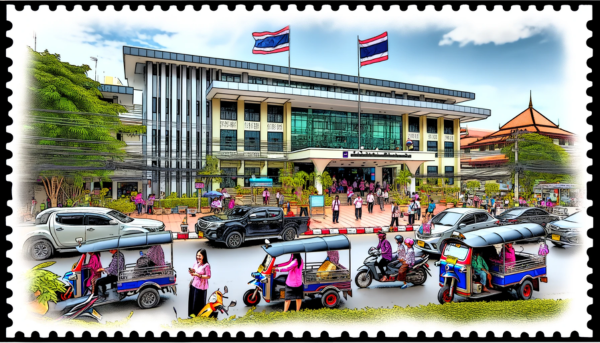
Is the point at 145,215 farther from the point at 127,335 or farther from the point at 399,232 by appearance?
the point at 127,335

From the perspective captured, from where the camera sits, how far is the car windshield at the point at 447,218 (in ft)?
41.4

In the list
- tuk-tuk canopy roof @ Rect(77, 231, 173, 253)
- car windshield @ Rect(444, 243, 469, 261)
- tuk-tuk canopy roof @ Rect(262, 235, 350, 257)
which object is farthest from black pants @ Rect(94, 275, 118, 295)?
car windshield @ Rect(444, 243, 469, 261)

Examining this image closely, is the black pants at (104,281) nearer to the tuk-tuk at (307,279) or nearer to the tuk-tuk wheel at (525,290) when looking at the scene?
the tuk-tuk at (307,279)

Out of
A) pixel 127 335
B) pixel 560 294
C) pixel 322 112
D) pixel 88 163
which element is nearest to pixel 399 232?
pixel 560 294

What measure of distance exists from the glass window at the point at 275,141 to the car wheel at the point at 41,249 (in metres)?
22.0

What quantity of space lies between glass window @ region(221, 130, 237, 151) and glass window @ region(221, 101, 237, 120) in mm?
1365

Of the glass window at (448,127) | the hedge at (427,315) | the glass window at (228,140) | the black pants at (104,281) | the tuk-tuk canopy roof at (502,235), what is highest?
the glass window at (448,127)

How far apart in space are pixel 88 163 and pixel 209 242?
10388 millimetres

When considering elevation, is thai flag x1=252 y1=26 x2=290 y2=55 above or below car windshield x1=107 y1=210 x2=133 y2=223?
above

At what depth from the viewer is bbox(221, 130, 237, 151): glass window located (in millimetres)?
30266

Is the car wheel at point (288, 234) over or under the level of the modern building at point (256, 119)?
under

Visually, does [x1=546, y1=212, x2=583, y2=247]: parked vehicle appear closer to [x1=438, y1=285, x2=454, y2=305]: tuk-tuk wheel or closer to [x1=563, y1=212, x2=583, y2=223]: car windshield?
[x1=563, y1=212, x2=583, y2=223]: car windshield

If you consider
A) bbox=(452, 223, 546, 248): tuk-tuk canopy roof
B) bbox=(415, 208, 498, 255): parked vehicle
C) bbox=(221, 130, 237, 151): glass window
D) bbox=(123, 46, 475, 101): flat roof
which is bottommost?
bbox=(415, 208, 498, 255): parked vehicle

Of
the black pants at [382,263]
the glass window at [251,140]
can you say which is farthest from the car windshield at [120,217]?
the glass window at [251,140]
